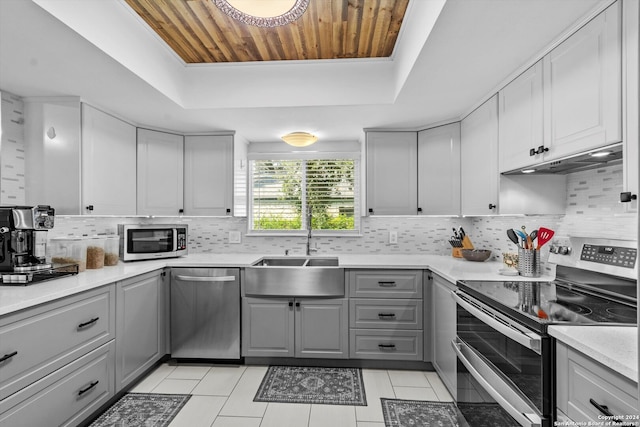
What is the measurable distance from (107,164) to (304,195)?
5.95ft

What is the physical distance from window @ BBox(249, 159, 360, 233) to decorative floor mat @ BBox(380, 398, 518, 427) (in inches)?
69.3

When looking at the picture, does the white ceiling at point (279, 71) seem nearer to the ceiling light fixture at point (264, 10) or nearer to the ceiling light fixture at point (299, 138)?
the ceiling light fixture at point (299, 138)

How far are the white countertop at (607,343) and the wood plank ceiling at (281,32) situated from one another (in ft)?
5.70

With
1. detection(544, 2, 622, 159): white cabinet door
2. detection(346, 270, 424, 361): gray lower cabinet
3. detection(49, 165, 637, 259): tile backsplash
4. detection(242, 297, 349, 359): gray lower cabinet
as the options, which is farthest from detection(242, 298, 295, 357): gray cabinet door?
detection(544, 2, 622, 159): white cabinet door

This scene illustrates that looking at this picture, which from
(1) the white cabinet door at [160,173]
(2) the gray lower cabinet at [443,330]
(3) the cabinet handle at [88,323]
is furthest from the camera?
(1) the white cabinet door at [160,173]

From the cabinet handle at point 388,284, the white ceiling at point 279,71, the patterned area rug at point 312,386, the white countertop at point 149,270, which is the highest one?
the white ceiling at point 279,71

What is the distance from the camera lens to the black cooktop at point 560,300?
1230 millimetres

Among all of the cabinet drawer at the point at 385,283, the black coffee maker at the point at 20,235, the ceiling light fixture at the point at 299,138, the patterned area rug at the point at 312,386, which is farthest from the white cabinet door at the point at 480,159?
the black coffee maker at the point at 20,235

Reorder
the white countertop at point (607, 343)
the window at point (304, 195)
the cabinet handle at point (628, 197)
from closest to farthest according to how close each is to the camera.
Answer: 1. the white countertop at point (607, 343)
2. the cabinet handle at point (628, 197)
3. the window at point (304, 195)

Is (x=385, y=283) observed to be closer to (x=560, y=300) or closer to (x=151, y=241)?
(x=560, y=300)

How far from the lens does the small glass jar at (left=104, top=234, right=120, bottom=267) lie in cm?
256

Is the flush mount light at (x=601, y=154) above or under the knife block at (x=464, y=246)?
above

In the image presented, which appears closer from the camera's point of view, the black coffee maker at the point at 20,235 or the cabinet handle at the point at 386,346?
the black coffee maker at the point at 20,235

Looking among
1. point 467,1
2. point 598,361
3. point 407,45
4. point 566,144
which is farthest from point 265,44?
point 598,361
